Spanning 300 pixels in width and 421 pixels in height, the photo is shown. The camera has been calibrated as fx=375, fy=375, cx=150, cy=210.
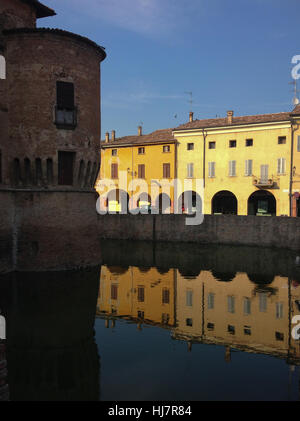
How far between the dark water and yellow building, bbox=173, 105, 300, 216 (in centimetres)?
1592

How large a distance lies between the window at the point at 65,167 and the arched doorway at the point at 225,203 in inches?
947

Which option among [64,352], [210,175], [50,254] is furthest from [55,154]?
[210,175]

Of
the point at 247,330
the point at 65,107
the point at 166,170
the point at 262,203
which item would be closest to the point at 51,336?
the point at 247,330

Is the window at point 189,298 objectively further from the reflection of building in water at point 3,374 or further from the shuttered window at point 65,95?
the shuttered window at point 65,95

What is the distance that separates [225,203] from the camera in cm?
4262

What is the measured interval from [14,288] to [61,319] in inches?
181

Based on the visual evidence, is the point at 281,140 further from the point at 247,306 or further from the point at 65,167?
the point at 247,306

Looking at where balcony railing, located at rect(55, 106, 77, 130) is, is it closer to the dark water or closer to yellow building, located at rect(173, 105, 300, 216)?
the dark water

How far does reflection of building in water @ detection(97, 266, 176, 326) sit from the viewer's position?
15070mm

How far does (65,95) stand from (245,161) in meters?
23.4

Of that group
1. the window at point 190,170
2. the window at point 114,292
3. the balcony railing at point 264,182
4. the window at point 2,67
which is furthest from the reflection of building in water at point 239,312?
the window at point 190,170

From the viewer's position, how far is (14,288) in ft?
56.4

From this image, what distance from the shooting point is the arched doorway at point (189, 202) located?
41.4 metres

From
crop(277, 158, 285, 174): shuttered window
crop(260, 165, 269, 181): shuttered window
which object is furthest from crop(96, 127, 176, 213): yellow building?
crop(277, 158, 285, 174): shuttered window
